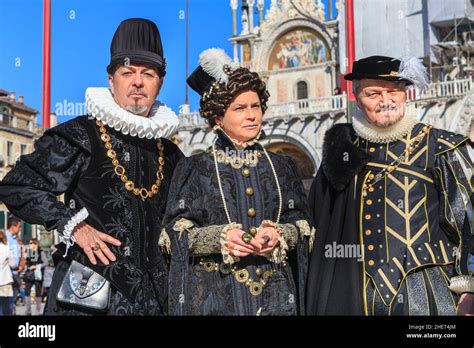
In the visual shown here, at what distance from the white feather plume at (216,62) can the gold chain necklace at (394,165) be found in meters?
1.03

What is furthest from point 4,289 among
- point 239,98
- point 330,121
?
point 330,121

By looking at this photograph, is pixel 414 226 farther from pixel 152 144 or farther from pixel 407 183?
pixel 152 144

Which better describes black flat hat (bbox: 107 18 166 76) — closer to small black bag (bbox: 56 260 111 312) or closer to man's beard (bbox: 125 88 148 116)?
man's beard (bbox: 125 88 148 116)

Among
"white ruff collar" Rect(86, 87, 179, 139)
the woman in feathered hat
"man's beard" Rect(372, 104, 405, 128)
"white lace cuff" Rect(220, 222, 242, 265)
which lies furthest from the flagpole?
"man's beard" Rect(372, 104, 405, 128)

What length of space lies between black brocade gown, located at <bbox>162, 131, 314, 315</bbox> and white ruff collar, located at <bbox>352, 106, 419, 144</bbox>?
554mm

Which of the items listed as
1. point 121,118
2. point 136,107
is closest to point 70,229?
point 121,118

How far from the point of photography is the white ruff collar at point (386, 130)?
162 inches

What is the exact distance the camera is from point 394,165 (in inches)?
160

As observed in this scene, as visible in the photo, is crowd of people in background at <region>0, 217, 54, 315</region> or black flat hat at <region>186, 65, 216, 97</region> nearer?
black flat hat at <region>186, 65, 216, 97</region>

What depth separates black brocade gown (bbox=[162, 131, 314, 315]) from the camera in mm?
3715

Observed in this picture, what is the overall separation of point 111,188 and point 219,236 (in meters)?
0.72

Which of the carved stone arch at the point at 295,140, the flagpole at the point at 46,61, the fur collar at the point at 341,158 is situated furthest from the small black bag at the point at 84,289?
the carved stone arch at the point at 295,140

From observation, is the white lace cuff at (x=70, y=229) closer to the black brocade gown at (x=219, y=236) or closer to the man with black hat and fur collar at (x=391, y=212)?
the black brocade gown at (x=219, y=236)

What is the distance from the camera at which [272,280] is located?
12.4 feet
